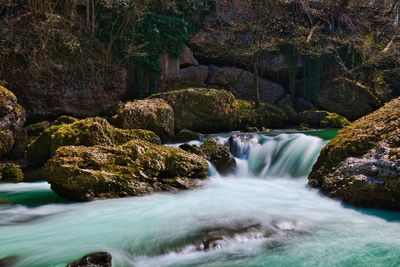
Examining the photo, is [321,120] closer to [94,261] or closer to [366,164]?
[366,164]

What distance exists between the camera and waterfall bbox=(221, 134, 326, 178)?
1187cm

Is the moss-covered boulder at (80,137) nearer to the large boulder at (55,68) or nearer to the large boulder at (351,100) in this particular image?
the large boulder at (55,68)

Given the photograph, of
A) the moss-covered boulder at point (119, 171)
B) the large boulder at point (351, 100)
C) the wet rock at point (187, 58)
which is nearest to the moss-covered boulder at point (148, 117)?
the moss-covered boulder at point (119, 171)

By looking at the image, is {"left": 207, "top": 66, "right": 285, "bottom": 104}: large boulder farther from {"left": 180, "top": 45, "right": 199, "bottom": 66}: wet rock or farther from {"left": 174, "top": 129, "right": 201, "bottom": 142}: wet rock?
{"left": 174, "top": 129, "right": 201, "bottom": 142}: wet rock

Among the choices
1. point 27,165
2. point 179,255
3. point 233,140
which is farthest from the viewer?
point 233,140

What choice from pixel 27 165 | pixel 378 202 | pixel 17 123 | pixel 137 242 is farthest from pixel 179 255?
pixel 17 123

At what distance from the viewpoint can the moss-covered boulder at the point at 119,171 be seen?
328 inches

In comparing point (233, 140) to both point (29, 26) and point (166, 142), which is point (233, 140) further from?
point (29, 26)

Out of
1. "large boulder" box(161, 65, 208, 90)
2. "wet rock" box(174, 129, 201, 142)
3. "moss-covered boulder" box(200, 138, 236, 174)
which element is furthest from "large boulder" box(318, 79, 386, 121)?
"moss-covered boulder" box(200, 138, 236, 174)

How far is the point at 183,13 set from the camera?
71.7 feet

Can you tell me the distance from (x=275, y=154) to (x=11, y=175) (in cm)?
765

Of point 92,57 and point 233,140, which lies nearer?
point 233,140

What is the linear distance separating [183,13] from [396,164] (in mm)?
16677

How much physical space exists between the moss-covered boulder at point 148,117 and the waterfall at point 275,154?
202 cm
